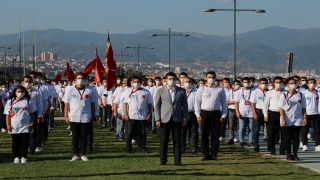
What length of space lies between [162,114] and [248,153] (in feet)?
13.3

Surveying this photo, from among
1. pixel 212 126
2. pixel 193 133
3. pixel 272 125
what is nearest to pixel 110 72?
pixel 193 133

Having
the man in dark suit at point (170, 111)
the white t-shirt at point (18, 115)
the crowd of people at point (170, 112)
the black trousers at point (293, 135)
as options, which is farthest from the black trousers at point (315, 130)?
the white t-shirt at point (18, 115)

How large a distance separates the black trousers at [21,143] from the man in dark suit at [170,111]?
3.04m

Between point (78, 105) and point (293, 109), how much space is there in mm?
5102

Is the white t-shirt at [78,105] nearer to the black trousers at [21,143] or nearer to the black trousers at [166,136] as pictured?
the black trousers at [21,143]

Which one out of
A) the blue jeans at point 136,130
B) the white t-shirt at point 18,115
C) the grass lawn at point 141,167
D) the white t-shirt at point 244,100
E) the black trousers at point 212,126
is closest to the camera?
the grass lawn at point 141,167

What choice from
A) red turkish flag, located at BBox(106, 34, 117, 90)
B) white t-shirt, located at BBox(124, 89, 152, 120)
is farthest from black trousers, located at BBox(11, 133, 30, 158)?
red turkish flag, located at BBox(106, 34, 117, 90)

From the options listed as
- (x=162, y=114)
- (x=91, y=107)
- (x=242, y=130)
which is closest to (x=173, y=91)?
(x=162, y=114)

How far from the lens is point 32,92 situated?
18.7 metres

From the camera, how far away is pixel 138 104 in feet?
65.7

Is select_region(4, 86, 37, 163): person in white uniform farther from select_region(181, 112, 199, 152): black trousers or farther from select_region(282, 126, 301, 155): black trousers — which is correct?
select_region(282, 126, 301, 155): black trousers

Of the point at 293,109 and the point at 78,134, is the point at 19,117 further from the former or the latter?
the point at 293,109

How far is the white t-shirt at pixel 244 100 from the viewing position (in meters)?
22.4

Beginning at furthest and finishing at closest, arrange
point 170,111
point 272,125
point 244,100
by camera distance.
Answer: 1. point 244,100
2. point 272,125
3. point 170,111
